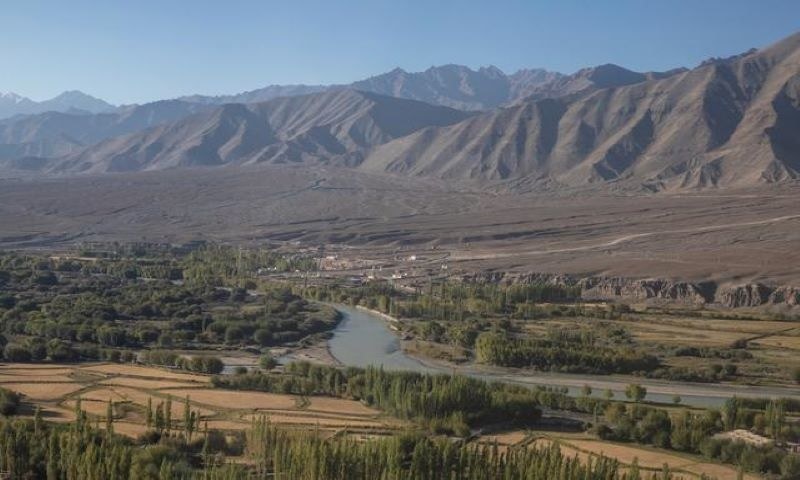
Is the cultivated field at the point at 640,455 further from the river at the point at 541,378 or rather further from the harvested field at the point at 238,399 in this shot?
the harvested field at the point at 238,399

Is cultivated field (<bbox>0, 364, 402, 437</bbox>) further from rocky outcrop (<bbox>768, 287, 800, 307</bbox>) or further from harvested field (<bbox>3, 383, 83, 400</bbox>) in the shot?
rocky outcrop (<bbox>768, 287, 800, 307</bbox>)

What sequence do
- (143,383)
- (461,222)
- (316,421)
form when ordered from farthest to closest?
1. (461,222)
2. (143,383)
3. (316,421)

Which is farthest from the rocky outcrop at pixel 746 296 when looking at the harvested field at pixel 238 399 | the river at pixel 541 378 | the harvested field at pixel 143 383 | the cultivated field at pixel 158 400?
the harvested field at pixel 143 383

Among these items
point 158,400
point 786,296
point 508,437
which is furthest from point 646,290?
point 158,400

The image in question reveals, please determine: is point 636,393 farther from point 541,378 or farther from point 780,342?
point 780,342

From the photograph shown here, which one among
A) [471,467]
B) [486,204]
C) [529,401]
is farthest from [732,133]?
[471,467]
